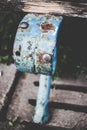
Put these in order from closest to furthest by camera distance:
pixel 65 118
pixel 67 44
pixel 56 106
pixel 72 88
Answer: pixel 65 118
pixel 56 106
pixel 72 88
pixel 67 44

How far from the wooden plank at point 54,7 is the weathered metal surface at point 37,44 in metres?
0.06

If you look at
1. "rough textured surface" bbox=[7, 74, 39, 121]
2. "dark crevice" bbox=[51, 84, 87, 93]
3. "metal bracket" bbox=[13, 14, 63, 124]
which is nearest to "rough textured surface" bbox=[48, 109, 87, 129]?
"rough textured surface" bbox=[7, 74, 39, 121]

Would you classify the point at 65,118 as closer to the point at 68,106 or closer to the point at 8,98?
the point at 68,106

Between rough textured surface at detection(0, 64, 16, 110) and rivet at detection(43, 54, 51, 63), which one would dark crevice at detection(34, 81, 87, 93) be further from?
rivet at detection(43, 54, 51, 63)

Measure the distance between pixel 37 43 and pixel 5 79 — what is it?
136 centimetres

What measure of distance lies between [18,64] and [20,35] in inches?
8.9

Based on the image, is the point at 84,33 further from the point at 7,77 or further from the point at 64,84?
the point at 7,77

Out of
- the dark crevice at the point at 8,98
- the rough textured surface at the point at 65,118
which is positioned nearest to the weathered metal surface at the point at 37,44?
the rough textured surface at the point at 65,118

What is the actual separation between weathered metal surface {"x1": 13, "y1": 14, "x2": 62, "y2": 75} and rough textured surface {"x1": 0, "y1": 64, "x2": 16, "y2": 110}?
3.30 feet

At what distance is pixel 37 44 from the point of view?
233 cm

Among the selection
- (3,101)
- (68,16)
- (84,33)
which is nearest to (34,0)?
(68,16)

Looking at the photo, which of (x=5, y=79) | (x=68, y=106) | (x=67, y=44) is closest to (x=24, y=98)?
(x=5, y=79)

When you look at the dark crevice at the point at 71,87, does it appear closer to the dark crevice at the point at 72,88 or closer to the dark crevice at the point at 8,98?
the dark crevice at the point at 72,88

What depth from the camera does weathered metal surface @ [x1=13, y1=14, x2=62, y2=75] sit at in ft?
7.59
